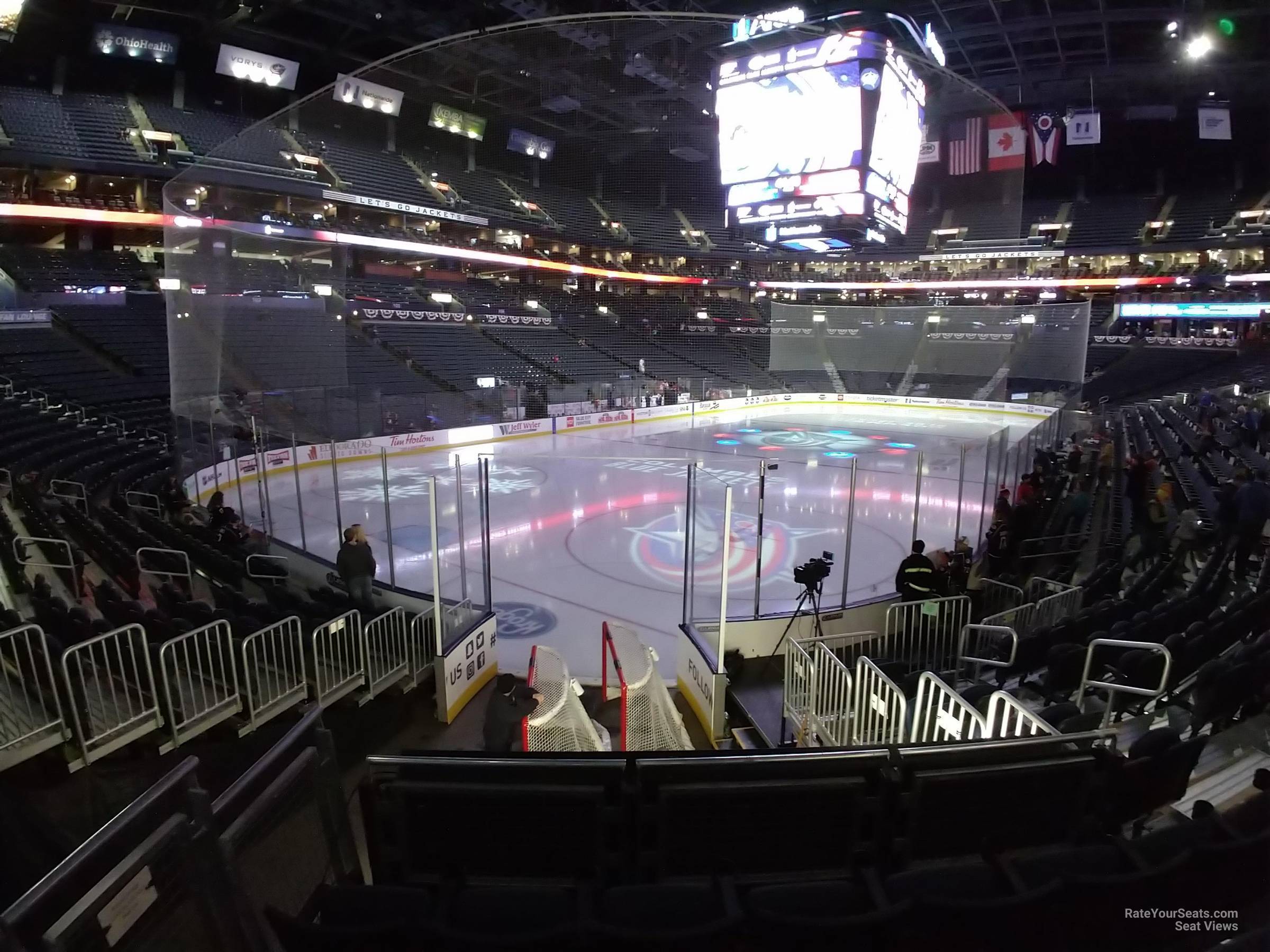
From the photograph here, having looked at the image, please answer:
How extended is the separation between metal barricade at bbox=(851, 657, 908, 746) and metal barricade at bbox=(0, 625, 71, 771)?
14.2 ft

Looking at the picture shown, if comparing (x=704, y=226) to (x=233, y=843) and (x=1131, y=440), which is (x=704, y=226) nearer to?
(x=1131, y=440)

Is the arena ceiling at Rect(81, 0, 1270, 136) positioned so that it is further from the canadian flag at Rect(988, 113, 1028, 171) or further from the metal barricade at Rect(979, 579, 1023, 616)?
the metal barricade at Rect(979, 579, 1023, 616)

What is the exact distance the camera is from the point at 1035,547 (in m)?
8.17

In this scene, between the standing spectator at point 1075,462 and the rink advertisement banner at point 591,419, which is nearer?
the standing spectator at point 1075,462

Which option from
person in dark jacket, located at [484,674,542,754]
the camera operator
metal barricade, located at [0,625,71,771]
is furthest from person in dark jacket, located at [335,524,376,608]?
the camera operator

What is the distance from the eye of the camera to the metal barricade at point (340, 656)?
194 inches

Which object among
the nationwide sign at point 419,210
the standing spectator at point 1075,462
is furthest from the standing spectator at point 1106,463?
the nationwide sign at point 419,210

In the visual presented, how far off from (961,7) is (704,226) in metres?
15.1

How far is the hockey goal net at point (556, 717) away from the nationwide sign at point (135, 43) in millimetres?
30362

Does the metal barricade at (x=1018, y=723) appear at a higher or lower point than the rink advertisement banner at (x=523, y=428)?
higher

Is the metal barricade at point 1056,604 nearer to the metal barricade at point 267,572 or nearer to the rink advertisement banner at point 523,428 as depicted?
the metal barricade at point 267,572

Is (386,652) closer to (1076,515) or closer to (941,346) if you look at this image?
(1076,515)

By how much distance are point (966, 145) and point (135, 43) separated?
1163 inches

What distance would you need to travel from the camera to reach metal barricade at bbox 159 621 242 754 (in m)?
4.02
